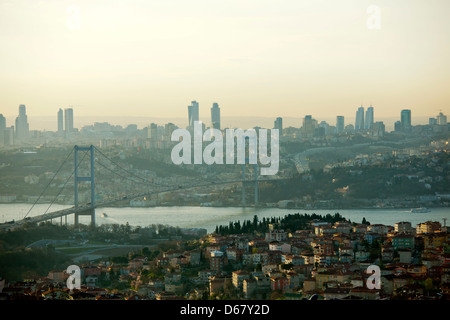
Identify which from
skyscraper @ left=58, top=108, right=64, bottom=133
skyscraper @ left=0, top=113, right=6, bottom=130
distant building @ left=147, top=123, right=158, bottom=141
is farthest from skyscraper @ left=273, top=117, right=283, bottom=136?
skyscraper @ left=0, top=113, right=6, bottom=130

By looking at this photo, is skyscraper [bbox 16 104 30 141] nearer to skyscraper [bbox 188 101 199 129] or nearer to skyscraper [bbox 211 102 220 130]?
skyscraper [bbox 188 101 199 129]

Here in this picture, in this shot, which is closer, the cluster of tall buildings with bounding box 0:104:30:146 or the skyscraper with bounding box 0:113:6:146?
the skyscraper with bounding box 0:113:6:146

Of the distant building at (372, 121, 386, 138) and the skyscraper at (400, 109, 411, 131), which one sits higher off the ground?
the distant building at (372, 121, 386, 138)

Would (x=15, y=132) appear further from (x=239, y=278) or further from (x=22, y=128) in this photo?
(x=239, y=278)

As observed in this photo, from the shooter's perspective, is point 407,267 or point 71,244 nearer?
point 407,267

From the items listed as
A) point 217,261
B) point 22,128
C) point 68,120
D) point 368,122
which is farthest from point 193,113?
point 217,261
